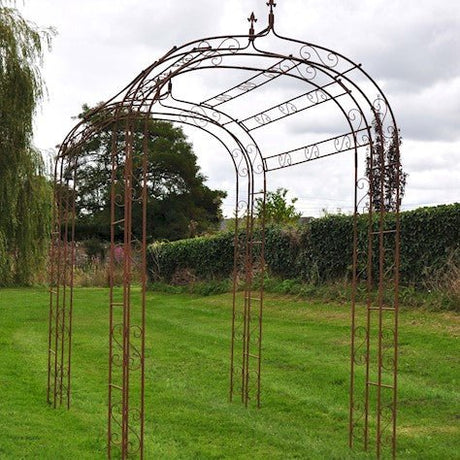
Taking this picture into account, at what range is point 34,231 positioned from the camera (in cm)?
1652

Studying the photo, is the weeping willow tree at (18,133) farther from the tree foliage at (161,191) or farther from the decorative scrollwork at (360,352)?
the tree foliage at (161,191)

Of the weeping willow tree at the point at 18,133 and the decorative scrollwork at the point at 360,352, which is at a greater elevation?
the weeping willow tree at the point at 18,133

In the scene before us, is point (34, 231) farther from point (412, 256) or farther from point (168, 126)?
point (168, 126)

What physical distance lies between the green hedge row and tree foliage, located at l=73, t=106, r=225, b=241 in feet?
42.2

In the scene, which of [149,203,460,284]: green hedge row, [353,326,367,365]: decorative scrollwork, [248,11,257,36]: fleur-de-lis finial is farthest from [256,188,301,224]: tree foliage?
[248,11,257,36]: fleur-de-lis finial

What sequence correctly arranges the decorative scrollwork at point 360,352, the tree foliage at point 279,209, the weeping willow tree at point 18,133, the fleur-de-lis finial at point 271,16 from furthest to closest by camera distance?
the tree foliage at point 279,209 → the weeping willow tree at point 18,133 → the decorative scrollwork at point 360,352 → the fleur-de-lis finial at point 271,16

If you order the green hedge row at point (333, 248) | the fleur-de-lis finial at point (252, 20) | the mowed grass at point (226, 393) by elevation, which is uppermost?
the fleur-de-lis finial at point (252, 20)

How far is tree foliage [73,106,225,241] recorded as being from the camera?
3488 centimetres

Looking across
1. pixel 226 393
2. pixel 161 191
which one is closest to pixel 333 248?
pixel 226 393

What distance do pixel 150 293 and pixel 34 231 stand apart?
5.88m

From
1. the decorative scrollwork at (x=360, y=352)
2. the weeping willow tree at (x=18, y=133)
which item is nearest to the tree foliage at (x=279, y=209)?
the weeping willow tree at (x=18, y=133)

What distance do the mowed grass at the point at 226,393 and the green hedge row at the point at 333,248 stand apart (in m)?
1.18

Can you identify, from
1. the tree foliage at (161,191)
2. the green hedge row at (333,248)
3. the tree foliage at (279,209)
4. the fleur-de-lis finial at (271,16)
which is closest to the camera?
the fleur-de-lis finial at (271,16)

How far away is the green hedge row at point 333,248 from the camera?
12180 mm
